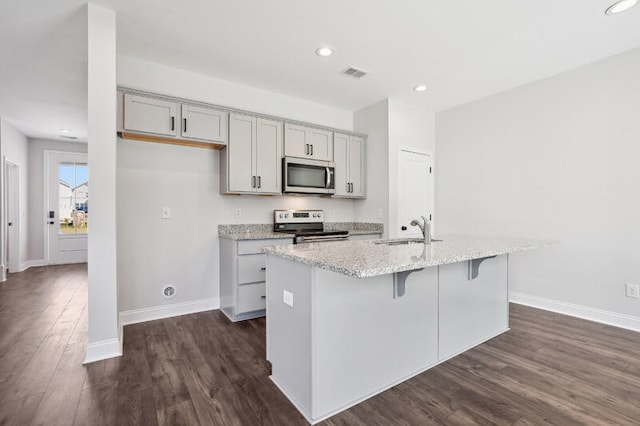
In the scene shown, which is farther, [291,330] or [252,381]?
[252,381]

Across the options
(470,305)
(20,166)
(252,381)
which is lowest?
(252,381)

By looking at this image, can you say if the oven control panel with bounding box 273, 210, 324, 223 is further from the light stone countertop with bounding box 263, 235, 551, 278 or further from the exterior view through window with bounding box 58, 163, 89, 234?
the exterior view through window with bounding box 58, 163, 89, 234

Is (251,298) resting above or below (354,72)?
below

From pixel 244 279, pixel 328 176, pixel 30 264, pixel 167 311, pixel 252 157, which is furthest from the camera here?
pixel 30 264

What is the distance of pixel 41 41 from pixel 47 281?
13.0 feet

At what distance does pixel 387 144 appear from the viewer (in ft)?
14.0

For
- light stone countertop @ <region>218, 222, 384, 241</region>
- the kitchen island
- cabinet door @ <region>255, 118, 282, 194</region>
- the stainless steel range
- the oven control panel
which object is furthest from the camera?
the oven control panel

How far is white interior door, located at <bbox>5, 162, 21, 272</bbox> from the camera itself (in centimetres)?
573

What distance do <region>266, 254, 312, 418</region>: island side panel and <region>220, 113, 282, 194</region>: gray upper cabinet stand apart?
63.2 inches

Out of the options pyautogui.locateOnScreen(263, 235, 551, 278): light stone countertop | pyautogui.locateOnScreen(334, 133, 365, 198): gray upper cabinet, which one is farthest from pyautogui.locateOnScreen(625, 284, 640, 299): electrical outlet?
pyautogui.locateOnScreen(334, 133, 365, 198): gray upper cabinet

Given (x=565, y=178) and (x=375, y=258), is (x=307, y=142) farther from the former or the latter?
(x=565, y=178)

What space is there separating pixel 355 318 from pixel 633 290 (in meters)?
2.97

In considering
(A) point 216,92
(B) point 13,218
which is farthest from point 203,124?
(B) point 13,218

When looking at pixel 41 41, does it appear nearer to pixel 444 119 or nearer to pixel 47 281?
pixel 47 281
